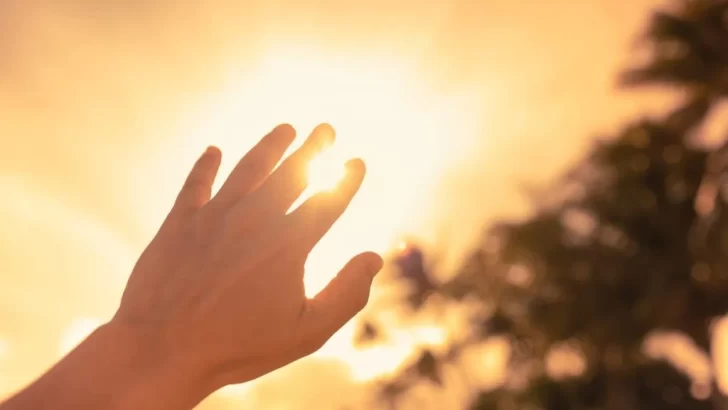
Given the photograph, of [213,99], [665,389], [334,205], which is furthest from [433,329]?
[334,205]

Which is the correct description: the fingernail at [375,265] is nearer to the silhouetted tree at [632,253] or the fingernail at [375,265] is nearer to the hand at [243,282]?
the hand at [243,282]

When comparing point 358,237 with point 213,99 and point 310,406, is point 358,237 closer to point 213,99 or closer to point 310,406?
point 213,99

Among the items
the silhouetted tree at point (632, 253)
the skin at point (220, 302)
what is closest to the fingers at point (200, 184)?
the skin at point (220, 302)

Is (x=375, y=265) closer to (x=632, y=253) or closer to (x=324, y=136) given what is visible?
(x=324, y=136)

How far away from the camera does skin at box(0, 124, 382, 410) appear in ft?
1.89

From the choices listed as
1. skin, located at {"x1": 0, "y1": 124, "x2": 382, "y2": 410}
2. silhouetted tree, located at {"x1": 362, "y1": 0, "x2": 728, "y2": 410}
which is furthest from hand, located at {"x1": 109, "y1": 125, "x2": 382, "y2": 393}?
silhouetted tree, located at {"x1": 362, "y1": 0, "x2": 728, "y2": 410}

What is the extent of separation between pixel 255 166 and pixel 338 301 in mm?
208

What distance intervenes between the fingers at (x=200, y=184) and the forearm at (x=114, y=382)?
0.63 ft

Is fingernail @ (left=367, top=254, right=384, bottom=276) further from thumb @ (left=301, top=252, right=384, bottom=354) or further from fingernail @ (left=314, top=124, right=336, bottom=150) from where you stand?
fingernail @ (left=314, top=124, right=336, bottom=150)

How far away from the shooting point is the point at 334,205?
2.31ft

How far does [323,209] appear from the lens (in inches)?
27.2

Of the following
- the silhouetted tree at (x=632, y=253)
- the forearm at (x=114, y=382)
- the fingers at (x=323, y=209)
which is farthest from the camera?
the silhouetted tree at (x=632, y=253)

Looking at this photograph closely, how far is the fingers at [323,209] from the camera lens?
2.19 feet

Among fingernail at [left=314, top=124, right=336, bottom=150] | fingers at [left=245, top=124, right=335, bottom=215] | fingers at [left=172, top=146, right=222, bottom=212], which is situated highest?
fingers at [left=172, top=146, right=222, bottom=212]
